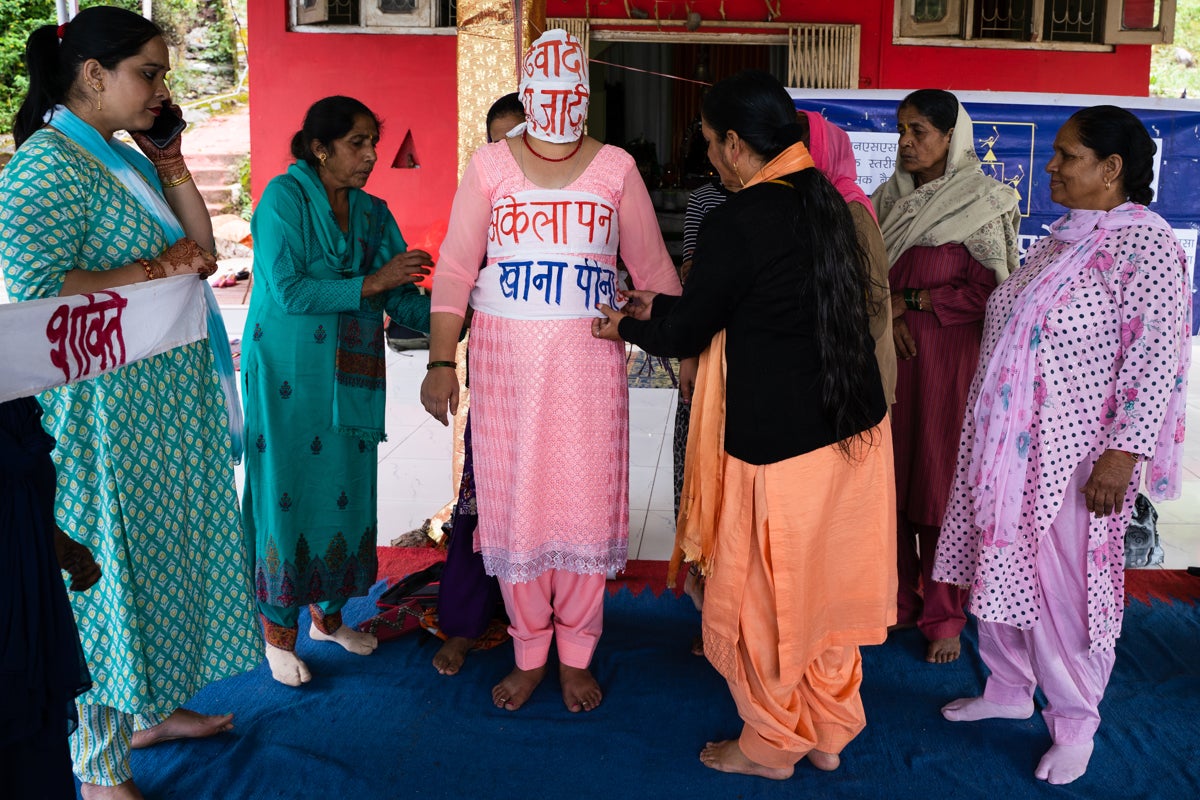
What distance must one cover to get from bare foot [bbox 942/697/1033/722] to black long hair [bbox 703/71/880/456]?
38.5 inches

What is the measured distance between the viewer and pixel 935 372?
10.3ft

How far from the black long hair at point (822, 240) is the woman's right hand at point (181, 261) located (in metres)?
1.18

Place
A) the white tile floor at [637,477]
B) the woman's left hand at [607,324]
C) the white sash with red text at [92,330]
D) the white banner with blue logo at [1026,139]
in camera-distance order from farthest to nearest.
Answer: the white banner with blue logo at [1026,139], the white tile floor at [637,477], the woman's left hand at [607,324], the white sash with red text at [92,330]

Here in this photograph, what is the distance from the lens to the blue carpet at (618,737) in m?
2.49

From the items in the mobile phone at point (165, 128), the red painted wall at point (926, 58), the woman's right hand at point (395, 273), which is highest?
the red painted wall at point (926, 58)

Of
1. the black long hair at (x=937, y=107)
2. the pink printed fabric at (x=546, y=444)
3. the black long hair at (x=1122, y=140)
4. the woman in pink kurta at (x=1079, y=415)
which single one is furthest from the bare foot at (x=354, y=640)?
the black long hair at (x=1122, y=140)

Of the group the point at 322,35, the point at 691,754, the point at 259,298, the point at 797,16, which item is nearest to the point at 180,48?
the point at 322,35

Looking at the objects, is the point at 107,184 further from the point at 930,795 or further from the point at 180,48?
the point at 180,48

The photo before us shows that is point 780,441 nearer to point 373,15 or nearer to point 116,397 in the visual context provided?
point 116,397

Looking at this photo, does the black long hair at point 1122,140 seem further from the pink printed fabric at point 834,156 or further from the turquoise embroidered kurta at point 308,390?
the turquoise embroidered kurta at point 308,390

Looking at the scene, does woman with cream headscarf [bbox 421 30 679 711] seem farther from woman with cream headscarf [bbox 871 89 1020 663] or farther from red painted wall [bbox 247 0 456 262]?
red painted wall [bbox 247 0 456 262]

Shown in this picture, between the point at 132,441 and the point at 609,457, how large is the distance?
1.16 m

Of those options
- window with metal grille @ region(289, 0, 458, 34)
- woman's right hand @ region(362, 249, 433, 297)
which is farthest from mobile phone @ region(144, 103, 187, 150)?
window with metal grille @ region(289, 0, 458, 34)

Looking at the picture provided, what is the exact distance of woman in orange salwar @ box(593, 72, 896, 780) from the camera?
7.41 ft
